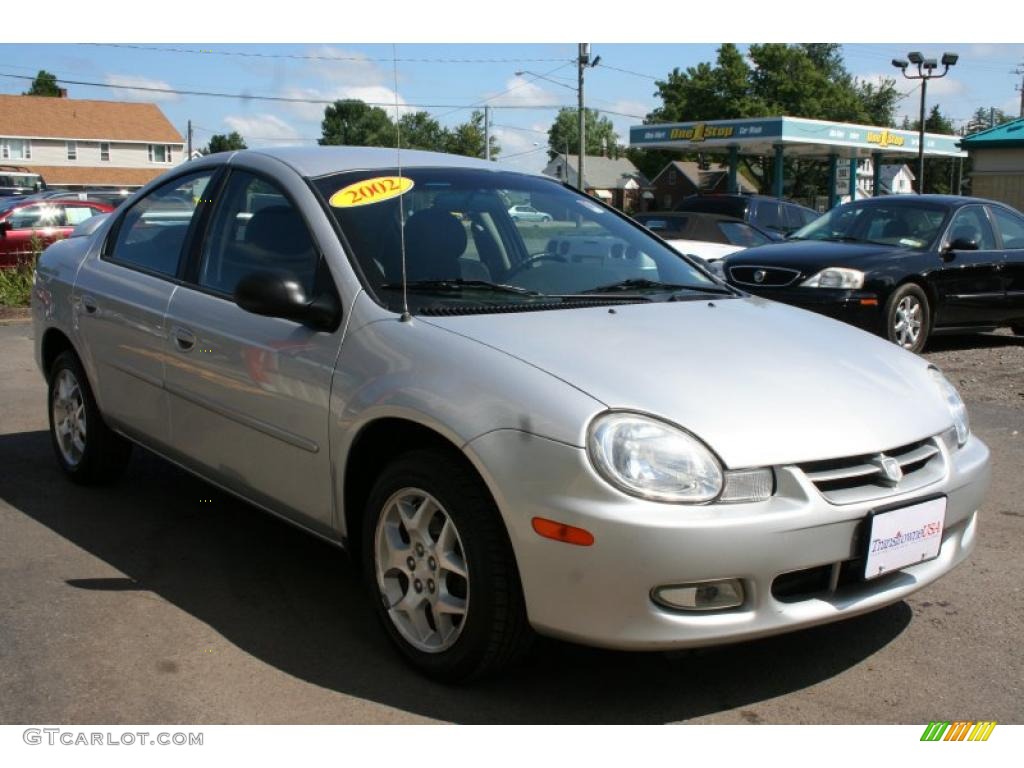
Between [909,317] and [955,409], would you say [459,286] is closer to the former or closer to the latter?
[955,409]

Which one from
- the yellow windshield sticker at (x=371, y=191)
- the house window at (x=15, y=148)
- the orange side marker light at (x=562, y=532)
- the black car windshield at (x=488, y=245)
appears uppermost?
the house window at (x=15, y=148)

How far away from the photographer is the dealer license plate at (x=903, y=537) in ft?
9.58

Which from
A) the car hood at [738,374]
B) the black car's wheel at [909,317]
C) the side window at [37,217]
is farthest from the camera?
the side window at [37,217]

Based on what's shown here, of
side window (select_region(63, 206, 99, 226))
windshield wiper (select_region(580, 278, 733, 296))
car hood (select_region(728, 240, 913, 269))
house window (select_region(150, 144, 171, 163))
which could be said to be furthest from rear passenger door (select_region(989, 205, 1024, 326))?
house window (select_region(150, 144, 171, 163))

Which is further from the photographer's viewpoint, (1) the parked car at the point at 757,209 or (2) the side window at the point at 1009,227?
(1) the parked car at the point at 757,209

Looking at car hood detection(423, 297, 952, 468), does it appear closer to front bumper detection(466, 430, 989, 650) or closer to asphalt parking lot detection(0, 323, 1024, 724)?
front bumper detection(466, 430, 989, 650)

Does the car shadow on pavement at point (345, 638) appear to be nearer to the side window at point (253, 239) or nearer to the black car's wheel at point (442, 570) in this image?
the black car's wheel at point (442, 570)

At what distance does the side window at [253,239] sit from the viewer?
12.6 ft

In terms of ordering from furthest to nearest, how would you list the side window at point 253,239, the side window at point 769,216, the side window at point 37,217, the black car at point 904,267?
1. the side window at point 37,217
2. the side window at point 769,216
3. the black car at point 904,267
4. the side window at point 253,239

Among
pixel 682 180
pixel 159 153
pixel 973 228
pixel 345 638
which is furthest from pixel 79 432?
pixel 682 180

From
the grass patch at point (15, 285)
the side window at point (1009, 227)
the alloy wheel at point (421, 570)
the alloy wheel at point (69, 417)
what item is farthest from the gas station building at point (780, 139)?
the alloy wheel at point (421, 570)

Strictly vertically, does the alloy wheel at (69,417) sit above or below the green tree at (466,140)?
below

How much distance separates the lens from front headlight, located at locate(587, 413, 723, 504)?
9.03 feet

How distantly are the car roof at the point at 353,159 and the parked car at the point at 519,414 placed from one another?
0.02m
